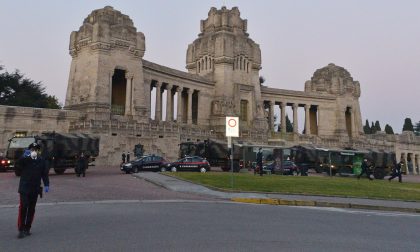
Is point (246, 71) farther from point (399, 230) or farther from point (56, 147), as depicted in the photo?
point (399, 230)

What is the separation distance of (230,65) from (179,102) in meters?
10.8

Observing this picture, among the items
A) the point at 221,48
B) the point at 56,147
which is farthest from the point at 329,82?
the point at 56,147

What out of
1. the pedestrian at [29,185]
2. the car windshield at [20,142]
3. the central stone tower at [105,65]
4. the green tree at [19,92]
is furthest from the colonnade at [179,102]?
the pedestrian at [29,185]

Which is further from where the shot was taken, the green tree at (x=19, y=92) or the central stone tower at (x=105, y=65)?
the green tree at (x=19, y=92)

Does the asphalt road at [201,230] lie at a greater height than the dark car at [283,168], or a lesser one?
lesser

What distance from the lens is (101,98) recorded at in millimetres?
48906

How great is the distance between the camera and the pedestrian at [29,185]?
914 centimetres

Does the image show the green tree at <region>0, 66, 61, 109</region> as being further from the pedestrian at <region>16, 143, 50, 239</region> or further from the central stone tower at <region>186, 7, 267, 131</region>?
the pedestrian at <region>16, 143, 50, 239</region>

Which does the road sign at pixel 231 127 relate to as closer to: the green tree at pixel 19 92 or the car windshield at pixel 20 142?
the car windshield at pixel 20 142

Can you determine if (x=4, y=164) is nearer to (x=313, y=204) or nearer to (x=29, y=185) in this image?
(x=313, y=204)

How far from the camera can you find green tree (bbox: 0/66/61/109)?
204 feet

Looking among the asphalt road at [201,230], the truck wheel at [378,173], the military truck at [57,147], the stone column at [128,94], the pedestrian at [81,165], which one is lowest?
the asphalt road at [201,230]

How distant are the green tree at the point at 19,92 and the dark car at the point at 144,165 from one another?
3549 centimetres

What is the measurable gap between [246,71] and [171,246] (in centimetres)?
6465
